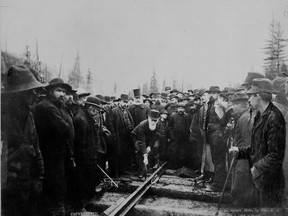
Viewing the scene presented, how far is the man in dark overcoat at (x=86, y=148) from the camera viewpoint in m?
5.77

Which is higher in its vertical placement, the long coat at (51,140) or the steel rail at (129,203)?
the long coat at (51,140)

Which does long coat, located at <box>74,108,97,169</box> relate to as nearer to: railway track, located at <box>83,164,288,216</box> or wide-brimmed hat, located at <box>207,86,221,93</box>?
railway track, located at <box>83,164,288,216</box>

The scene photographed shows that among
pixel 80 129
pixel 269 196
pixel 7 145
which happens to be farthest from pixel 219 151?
pixel 7 145

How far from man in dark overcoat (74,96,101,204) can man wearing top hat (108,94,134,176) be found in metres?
2.16

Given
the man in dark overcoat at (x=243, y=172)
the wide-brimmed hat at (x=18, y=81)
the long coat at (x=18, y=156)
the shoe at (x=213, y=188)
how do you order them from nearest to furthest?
1. the long coat at (x=18, y=156)
2. the wide-brimmed hat at (x=18, y=81)
3. the man in dark overcoat at (x=243, y=172)
4. the shoe at (x=213, y=188)

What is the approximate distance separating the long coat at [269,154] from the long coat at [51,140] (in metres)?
2.78

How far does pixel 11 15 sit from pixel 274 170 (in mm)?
4192

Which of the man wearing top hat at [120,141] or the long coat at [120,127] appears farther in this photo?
the long coat at [120,127]

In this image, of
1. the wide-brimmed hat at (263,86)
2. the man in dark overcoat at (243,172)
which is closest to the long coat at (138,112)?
the man in dark overcoat at (243,172)

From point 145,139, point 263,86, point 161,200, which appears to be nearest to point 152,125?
point 145,139

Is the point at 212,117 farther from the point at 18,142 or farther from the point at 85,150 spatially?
the point at 18,142

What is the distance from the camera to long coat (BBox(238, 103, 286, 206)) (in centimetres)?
414

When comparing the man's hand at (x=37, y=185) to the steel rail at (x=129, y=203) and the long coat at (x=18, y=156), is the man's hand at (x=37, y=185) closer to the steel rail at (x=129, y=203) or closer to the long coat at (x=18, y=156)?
the long coat at (x=18, y=156)

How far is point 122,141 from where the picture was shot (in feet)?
29.1
